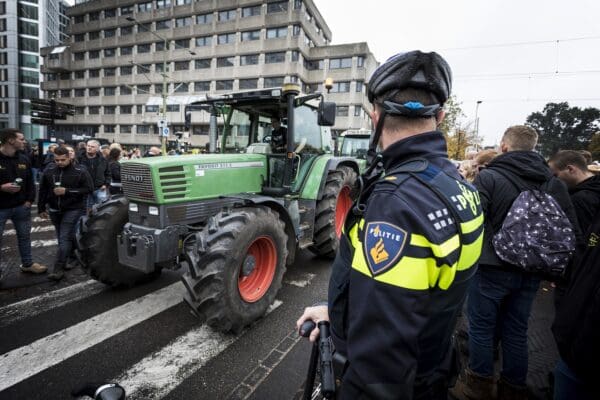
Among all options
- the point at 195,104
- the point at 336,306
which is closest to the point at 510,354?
the point at 336,306

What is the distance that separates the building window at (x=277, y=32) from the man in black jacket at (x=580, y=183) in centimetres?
4107

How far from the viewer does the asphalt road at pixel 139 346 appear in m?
2.70

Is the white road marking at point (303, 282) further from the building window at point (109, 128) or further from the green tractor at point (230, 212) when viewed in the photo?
the building window at point (109, 128)

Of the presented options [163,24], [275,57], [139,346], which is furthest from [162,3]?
[139,346]

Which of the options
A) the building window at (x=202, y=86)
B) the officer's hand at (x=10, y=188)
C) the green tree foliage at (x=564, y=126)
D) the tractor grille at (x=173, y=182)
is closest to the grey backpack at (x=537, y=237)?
the tractor grille at (x=173, y=182)

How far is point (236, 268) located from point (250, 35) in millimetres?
44671

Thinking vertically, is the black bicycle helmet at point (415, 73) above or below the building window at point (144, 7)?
below

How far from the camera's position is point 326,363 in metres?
1.33

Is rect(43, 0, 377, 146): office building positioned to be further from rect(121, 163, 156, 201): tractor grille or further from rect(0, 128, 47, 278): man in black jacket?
rect(121, 163, 156, 201): tractor grille

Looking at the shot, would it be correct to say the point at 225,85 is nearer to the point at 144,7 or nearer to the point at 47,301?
the point at 144,7

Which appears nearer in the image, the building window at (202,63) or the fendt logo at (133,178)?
the fendt logo at (133,178)

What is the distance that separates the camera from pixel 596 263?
1.42 m

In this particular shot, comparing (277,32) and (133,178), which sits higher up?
(277,32)

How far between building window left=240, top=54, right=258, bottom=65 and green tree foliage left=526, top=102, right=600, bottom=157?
50590 millimetres
